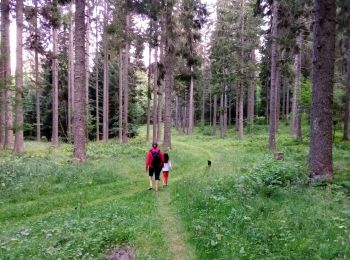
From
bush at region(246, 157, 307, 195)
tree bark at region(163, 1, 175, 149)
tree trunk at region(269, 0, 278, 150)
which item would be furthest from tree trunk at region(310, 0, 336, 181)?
tree bark at region(163, 1, 175, 149)

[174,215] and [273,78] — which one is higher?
[273,78]

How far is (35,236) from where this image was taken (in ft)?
26.1

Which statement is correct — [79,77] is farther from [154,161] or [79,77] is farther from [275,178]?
[275,178]

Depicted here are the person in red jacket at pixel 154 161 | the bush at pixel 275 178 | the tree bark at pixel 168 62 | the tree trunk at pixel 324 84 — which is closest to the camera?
the bush at pixel 275 178

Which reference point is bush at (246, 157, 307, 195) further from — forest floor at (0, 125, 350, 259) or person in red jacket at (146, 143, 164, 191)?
person in red jacket at (146, 143, 164, 191)

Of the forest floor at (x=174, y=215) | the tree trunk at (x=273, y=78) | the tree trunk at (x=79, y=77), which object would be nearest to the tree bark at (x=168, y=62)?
the tree trunk at (x=273, y=78)

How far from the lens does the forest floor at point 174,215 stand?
22.3 feet

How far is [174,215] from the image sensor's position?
9.59 m

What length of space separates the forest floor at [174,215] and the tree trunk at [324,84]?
29.4 inches

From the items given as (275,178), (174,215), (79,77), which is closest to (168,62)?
(79,77)

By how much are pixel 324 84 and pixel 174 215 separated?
611 cm

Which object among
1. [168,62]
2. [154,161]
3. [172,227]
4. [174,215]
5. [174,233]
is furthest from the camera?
[168,62]

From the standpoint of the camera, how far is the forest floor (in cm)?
681

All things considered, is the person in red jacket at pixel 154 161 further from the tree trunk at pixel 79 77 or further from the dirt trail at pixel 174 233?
the tree trunk at pixel 79 77
